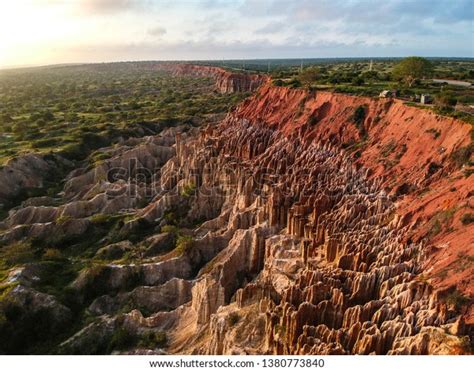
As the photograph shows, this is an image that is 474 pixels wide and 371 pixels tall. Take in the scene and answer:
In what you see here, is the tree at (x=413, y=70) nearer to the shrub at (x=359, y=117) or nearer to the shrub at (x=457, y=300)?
the shrub at (x=359, y=117)

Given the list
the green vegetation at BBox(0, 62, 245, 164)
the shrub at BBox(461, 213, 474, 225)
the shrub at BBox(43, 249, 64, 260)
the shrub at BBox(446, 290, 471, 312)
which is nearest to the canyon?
the shrub at BBox(446, 290, 471, 312)

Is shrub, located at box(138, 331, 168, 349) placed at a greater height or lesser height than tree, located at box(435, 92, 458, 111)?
lesser

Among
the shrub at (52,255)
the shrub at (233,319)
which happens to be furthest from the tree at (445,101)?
the shrub at (52,255)

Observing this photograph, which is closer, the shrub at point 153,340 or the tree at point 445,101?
the shrub at point 153,340

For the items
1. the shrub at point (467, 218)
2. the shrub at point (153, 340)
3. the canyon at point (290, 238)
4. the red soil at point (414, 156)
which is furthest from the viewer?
the shrub at point (153, 340)

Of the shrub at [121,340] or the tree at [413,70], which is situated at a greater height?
the tree at [413,70]

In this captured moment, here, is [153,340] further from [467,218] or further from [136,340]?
[467,218]

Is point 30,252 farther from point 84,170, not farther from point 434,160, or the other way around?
point 434,160

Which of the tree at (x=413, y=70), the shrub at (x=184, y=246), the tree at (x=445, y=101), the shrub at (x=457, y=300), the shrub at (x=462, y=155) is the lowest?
the shrub at (x=184, y=246)

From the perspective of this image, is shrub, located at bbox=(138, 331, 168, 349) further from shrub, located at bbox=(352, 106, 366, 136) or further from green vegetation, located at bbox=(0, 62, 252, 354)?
shrub, located at bbox=(352, 106, 366, 136)

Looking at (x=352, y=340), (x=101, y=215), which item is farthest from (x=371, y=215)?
(x=101, y=215)
